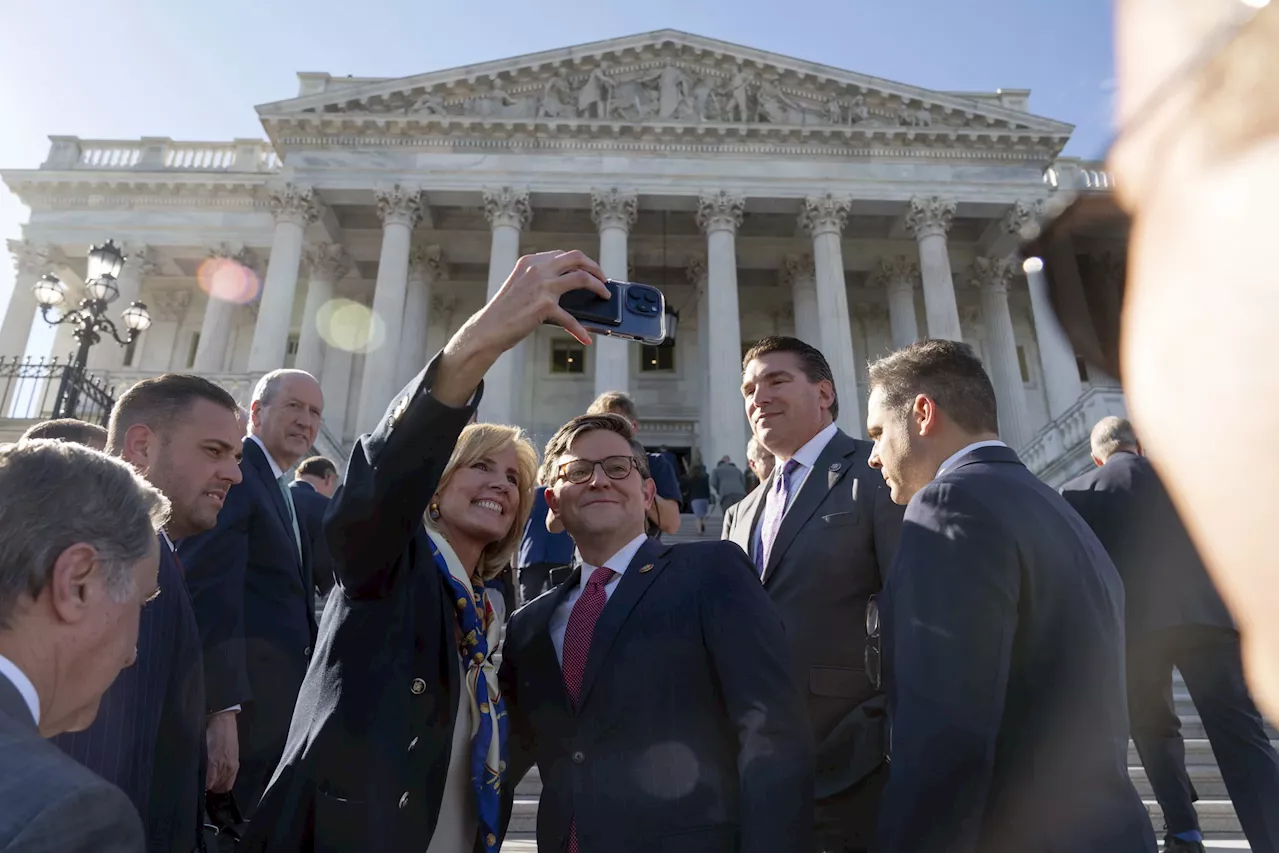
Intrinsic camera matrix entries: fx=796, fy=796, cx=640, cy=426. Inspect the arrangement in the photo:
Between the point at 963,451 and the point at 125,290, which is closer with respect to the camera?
the point at 963,451

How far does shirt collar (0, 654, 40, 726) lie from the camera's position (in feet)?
4.99

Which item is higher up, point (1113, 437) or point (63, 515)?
point (1113, 437)

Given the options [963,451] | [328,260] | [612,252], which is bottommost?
[963,451]

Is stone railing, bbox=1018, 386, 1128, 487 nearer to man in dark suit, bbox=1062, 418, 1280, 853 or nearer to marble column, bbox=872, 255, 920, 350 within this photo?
marble column, bbox=872, 255, 920, 350

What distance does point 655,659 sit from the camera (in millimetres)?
2588

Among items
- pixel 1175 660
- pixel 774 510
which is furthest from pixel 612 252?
pixel 774 510

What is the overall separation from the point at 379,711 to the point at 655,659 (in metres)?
0.86

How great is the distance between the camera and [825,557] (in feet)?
11.2

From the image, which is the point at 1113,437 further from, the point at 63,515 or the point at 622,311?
the point at 63,515

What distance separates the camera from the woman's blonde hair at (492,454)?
3041 mm

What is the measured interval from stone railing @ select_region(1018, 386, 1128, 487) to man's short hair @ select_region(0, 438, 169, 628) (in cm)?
1808

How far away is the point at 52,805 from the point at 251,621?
3314mm

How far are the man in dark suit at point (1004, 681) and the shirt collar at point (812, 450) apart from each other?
1391 millimetres

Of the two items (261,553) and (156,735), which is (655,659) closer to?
(156,735)
